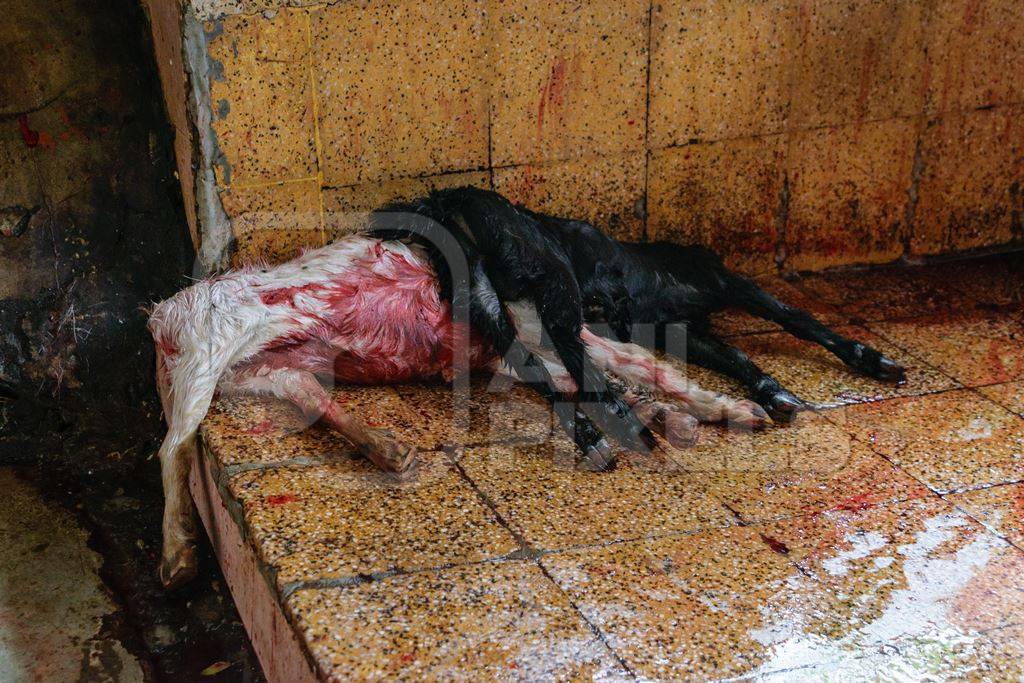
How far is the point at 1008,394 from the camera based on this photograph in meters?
3.99

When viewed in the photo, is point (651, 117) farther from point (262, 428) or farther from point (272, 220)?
point (262, 428)

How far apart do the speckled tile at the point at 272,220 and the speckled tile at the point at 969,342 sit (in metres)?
2.55

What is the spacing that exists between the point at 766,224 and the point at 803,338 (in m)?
0.91

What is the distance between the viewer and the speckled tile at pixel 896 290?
189 inches

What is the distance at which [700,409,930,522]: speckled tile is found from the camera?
3.27 m

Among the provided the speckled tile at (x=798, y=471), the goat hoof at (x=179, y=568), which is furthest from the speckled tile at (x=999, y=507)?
the goat hoof at (x=179, y=568)

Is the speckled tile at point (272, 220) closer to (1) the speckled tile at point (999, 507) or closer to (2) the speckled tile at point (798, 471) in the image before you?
(2) the speckled tile at point (798, 471)

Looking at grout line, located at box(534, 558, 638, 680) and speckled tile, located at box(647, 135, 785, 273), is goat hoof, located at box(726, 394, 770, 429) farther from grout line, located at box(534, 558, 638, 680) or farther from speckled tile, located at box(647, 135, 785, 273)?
speckled tile, located at box(647, 135, 785, 273)

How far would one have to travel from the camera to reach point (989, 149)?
16.9 feet

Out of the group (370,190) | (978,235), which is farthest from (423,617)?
(978,235)

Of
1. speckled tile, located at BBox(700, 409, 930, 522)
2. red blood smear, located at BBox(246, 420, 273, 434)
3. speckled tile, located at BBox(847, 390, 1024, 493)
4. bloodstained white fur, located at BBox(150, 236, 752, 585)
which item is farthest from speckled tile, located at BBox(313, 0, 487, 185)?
speckled tile, located at BBox(847, 390, 1024, 493)

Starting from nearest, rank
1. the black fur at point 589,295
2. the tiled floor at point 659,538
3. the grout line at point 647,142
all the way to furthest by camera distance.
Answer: the tiled floor at point 659,538 < the black fur at point 589,295 < the grout line at point 647,142

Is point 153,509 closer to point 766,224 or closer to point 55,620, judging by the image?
point 55,620

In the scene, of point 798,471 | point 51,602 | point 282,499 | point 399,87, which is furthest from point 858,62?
point 51,602
